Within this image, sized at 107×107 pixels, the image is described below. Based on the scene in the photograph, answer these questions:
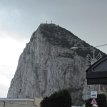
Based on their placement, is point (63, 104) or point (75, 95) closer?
point (63, 104)

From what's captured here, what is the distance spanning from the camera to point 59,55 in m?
199

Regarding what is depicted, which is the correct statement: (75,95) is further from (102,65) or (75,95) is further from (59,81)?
(102,65)

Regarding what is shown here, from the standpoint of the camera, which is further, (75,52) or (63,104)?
(75,52)

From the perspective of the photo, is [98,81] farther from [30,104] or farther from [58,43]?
[58,43]

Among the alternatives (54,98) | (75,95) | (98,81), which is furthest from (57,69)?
(98,81)

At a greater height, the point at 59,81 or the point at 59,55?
the point at 59,55

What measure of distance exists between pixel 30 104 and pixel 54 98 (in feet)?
108

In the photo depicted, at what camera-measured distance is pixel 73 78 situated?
194 meters

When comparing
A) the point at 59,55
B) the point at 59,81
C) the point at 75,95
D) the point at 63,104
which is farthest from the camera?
the point at 59,55

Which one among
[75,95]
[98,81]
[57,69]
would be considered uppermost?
[57,69]

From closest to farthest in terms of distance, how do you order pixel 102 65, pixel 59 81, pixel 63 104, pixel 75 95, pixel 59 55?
1. pixel 102 65
2. pixel 63 104
3. pixel 75 95
4. pixel 59 81
5. pixel 59 55

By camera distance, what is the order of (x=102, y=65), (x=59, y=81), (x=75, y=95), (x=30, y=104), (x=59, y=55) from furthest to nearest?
(x=59, y=55) → (x=59, y=81) → (x=75, y=95) → (x=30, y=104) → (x=102, y=65)

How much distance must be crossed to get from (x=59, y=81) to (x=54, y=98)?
143m

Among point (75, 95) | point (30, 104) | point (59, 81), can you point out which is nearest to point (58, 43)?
point (59, 81)
